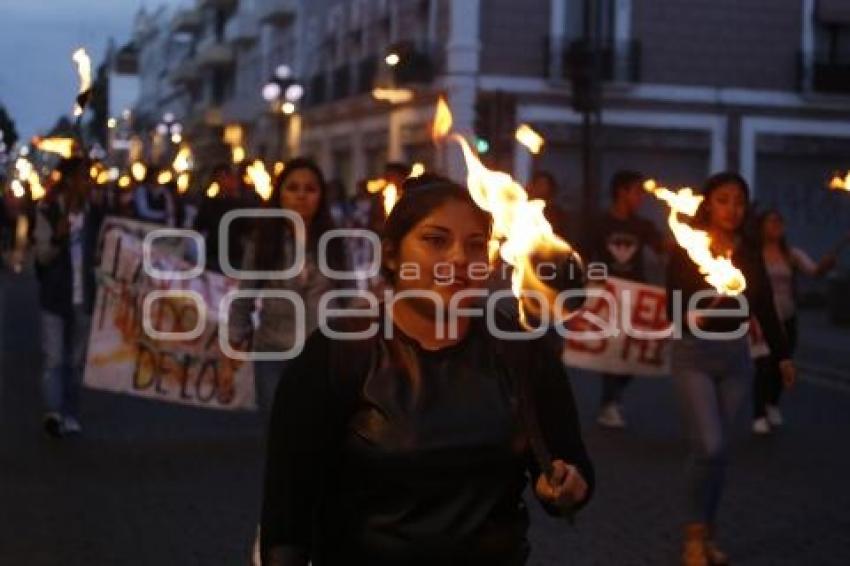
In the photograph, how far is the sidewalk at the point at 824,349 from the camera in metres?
16.7

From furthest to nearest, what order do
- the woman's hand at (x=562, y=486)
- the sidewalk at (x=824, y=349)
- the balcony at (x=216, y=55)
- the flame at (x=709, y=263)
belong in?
1. the balcony at (x=216, y=55)
2. the sidewalk at (x=824, y=349)
3. the flame at (x=709, y=263)
4. the woman's hand at (x=562, y=486)

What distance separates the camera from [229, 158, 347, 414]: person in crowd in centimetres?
846

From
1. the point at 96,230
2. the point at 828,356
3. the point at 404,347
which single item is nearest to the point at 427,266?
the point at 404,347

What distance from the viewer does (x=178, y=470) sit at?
9.57 m

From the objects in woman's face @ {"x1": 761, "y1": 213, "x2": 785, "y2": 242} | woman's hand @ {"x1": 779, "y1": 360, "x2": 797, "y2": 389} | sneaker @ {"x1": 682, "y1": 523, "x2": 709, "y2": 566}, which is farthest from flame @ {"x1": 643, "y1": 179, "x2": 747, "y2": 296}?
woman's face @ {"x1": 761, "y1": 213, "x2": 785, "y2": 242}

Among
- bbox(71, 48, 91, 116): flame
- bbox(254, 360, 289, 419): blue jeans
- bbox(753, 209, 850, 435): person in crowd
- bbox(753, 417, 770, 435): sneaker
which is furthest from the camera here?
bbox(753, 209, 850, 435): person in crowd

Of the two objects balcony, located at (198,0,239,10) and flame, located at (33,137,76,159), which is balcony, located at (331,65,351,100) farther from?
flame, located at (33,137,76,159)

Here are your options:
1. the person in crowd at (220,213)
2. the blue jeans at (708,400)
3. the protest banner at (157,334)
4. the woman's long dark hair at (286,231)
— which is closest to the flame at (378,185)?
the person in crowd at (220,213)

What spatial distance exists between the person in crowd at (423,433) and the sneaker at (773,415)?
347 inches

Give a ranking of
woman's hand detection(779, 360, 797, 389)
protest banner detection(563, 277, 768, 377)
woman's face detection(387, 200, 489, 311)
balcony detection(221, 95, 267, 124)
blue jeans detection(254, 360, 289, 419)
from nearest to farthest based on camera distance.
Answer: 1. woman's face detection(387, 200, 489, 311)
2. woman's hand detection(779, 360, 797, 389)
3. blue jeans detection(254, 360, 289, 419)
4. protest banner detection(563, 277, 768, 377)
5. balcony detection(221, 95, 267, 124)

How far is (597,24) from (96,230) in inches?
838

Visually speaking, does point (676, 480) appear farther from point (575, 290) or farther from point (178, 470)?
point (575, 290)

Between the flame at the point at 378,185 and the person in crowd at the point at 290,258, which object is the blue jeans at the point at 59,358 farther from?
the person in crowd at the point at 290,258

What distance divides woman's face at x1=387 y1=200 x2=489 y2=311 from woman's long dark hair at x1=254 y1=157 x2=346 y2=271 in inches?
190
